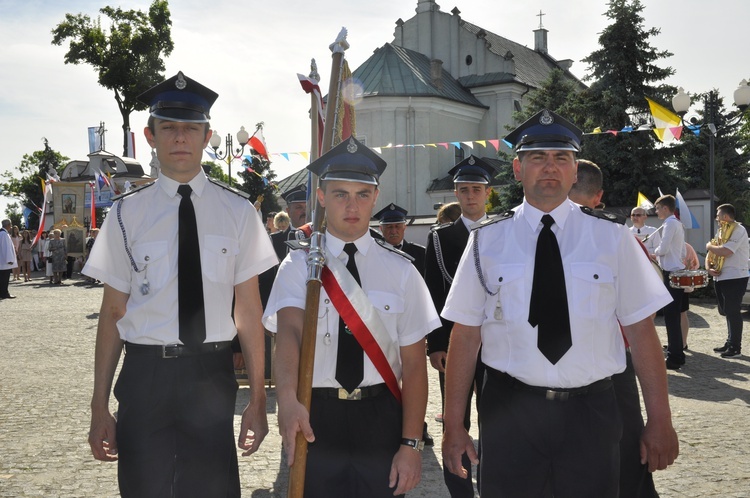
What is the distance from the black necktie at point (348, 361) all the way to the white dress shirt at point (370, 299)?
0.02 metres

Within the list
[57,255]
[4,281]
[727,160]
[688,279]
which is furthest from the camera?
[727,160]

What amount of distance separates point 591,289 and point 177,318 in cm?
189

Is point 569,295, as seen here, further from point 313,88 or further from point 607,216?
point 313,88

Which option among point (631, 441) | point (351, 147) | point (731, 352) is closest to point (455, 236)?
point (631, 441)

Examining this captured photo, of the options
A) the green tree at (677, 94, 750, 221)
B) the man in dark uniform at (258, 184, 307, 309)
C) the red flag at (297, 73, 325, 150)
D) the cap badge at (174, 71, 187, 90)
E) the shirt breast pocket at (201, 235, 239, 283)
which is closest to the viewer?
the shirt breast pocket at (201, 235, 239, 283)

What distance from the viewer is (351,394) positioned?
10.7 ft

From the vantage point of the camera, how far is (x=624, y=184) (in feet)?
113

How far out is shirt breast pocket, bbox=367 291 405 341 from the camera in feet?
10.9

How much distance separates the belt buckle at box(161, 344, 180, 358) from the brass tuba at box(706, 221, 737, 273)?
10.2 metres

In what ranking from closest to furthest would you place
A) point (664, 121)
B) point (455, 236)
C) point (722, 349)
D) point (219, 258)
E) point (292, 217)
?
point (219, 258), point (455, 236), point (292, 217), point (722, 349), point (664, 121)

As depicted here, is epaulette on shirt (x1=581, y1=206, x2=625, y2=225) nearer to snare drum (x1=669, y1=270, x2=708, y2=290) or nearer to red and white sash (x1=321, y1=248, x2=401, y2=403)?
red and white sash (x1=321, y1=248, x2=401, y2=403)

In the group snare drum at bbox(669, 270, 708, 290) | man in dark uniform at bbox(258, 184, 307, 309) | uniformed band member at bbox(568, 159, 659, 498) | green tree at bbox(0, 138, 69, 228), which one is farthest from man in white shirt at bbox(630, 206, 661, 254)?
green tree at bbox(0, 138, 69, 228)

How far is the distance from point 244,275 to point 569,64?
258 ft

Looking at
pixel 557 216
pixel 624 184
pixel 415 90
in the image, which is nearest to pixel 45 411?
pixel 557 216
